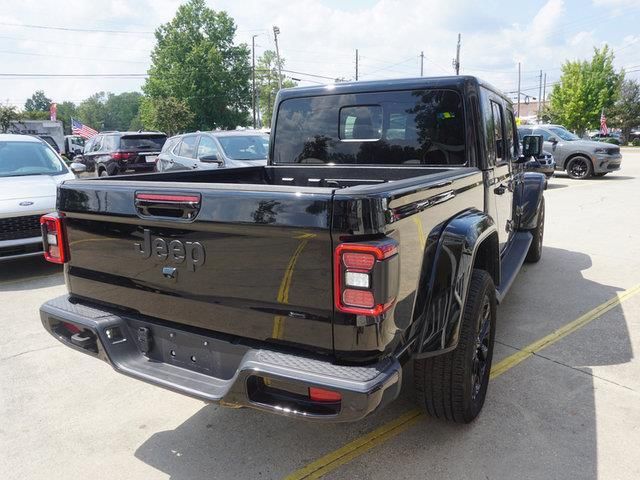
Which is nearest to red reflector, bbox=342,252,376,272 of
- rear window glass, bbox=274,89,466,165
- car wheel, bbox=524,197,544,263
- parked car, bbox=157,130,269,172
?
rear window glass, bbox=274,89,466,165

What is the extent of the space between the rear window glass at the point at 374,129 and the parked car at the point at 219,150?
4.82 metres

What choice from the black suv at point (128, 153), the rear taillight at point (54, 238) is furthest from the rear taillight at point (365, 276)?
the black suv at point (128, 153)

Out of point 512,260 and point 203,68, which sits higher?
point 203,68

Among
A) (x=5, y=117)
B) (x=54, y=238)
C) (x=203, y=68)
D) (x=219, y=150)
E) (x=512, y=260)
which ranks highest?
(x=203, y=68)

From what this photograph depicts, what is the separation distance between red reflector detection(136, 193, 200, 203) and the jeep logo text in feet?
0.53

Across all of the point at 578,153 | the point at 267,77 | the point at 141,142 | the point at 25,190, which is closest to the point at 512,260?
the point at 25,190

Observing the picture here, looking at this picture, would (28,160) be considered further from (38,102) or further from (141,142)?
(38,102)

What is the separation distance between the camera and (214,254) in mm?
2232

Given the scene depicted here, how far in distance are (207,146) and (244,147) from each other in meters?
0.80

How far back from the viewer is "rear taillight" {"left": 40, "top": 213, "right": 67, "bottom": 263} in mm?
2821

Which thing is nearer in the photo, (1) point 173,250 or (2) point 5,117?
(1) point 173,250

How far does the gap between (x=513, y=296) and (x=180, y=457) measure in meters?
3.76

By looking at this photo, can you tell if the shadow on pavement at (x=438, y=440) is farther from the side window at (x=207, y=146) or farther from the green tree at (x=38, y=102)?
the green tree at (x=38, y=102)

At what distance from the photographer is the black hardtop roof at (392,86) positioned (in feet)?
11.3
